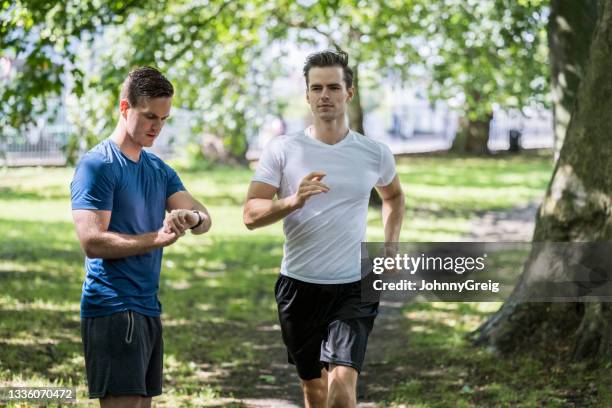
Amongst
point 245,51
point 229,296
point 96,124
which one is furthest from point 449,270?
point 245,51

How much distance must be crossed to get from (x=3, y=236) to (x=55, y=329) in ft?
25.5

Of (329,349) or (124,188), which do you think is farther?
(329,349)

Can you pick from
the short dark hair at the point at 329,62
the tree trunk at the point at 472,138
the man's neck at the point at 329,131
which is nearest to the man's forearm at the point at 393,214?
the man's neck at the point at 329,131

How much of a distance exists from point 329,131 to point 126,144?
1.19 meters

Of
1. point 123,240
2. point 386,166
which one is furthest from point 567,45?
point 123,240

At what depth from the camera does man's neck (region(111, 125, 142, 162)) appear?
436 centimetres

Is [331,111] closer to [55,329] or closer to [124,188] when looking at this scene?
[124,188]

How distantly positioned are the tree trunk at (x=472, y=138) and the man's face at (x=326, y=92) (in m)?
36.9

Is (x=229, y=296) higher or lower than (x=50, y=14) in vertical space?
lower

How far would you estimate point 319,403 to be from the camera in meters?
5.39

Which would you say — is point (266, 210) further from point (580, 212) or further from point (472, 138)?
point (472, 138)

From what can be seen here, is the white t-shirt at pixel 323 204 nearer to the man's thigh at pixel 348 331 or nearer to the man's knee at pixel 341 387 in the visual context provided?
the man's thigh at pixel 348 331

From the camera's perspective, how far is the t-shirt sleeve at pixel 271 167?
5.12 metres

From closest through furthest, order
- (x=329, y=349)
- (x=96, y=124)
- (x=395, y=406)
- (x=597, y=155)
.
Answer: (x=329, y=349)
(x=395, y=406)
(x=597, y=155)
(x=96, y=124)
